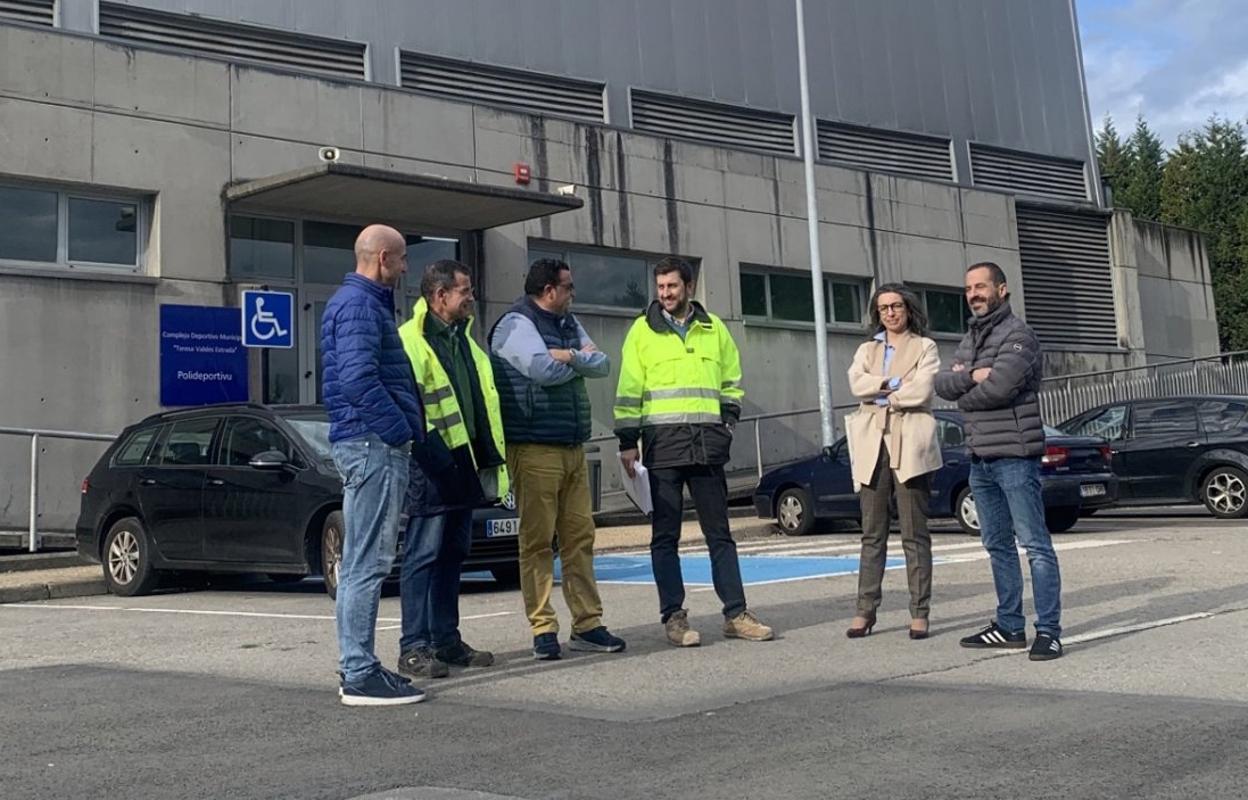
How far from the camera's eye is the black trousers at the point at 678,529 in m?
7.41

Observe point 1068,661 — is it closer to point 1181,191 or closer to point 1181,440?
point 1181,440

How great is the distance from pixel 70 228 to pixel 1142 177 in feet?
167

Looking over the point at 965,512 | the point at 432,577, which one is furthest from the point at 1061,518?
the point at 432,577

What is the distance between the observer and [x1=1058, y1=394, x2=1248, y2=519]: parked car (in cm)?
1659

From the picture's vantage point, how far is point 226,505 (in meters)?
11.2

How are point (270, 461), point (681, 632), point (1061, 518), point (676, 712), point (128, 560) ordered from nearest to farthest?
point (676, 712) → point (681, 632) → point (270, 461) → point (128, 560) → point (1061, 518)

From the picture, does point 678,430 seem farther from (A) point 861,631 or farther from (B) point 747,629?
(A) point 861,631

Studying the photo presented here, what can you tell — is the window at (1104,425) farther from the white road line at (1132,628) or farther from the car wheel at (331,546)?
the car wheel at (331,546)

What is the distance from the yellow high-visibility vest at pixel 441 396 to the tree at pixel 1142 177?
52.7 metres

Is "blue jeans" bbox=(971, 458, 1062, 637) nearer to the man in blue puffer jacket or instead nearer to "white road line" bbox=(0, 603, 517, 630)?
the man in blue puffer jacket

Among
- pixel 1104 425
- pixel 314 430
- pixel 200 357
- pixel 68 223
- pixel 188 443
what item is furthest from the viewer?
pixel 1104 425

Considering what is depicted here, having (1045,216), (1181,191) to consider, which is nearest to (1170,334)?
(1045,216)

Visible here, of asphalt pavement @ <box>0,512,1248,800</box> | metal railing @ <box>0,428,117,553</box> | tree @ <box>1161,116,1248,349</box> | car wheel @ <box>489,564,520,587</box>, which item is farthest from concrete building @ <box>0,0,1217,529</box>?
tree @ <box>1161,116,1248,349</box>

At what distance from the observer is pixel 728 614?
7512mm
